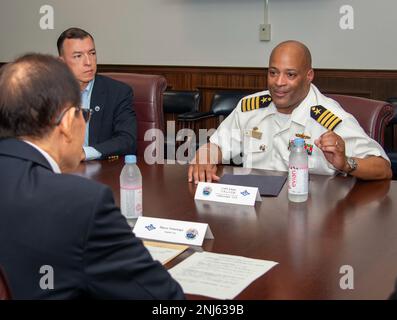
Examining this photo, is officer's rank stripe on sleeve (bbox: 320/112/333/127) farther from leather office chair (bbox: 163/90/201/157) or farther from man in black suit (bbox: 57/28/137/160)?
leather office chair (bbox: 163/90/201/157)

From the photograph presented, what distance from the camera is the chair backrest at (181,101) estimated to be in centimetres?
487

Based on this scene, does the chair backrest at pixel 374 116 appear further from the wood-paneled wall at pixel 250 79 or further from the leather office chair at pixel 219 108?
the wood-paneled wall at pixel 250 79

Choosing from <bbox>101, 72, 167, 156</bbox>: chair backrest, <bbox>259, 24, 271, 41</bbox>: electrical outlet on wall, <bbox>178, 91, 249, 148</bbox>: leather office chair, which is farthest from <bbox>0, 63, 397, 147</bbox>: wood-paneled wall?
<bbox>101, 72, 167, 156</bbox>: chair backrest

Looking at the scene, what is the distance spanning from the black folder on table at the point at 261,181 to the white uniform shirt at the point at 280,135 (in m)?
0.37

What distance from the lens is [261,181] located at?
2291 mm

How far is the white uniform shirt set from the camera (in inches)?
101

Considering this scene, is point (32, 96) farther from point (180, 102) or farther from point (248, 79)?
point (248, 79)

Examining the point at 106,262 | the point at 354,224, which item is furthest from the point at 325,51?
the point at 106,262

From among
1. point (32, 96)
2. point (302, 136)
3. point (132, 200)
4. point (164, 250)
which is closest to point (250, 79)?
point (302, 136)

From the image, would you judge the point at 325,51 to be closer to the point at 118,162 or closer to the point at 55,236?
the point at 118,162

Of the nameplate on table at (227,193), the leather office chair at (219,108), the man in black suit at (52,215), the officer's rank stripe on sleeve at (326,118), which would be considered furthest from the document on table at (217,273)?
the leather office chair at (219,108)

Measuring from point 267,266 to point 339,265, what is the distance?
185 millimetres

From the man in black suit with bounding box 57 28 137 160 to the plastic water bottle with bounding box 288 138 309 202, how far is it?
51.6 inches
